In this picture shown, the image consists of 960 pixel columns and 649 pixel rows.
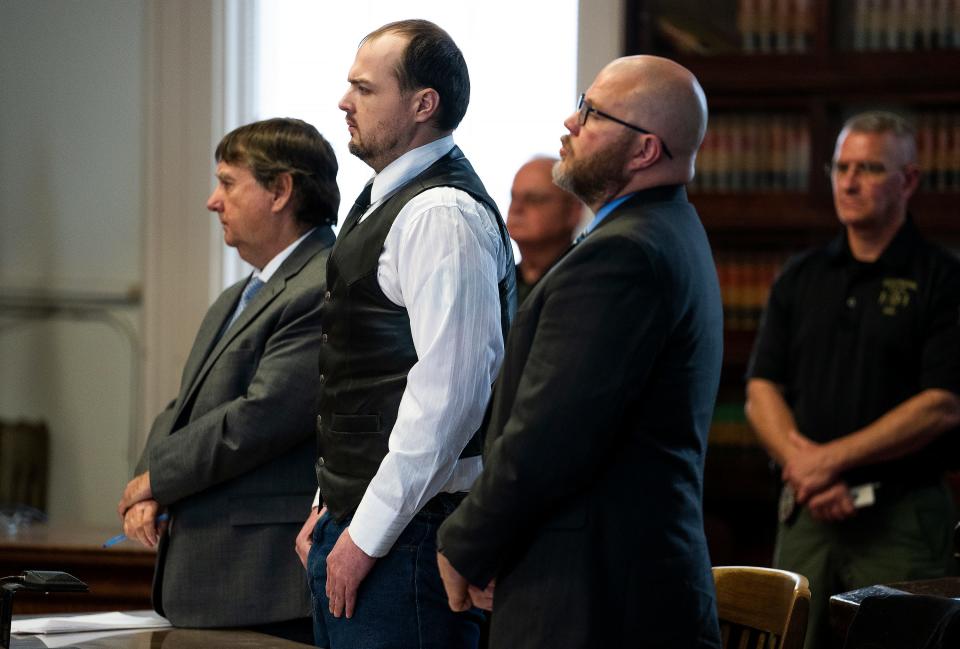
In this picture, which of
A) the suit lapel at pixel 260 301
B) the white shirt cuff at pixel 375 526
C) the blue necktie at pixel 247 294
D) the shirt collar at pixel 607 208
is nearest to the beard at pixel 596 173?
the shirt collar at pixel 607 208

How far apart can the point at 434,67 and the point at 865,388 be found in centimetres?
167

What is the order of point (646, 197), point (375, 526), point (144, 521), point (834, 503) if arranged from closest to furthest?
1. point (646, 197)
2. point (375, 526)
3. point (144, 521)
4. point (834, 503)

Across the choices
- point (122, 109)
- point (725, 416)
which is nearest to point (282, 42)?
point (122, 109)

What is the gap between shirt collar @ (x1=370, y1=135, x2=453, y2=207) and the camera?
2182 millimetres

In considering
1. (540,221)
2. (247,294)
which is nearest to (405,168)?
(247,294)

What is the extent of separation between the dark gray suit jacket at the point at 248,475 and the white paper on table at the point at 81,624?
0.62 ft

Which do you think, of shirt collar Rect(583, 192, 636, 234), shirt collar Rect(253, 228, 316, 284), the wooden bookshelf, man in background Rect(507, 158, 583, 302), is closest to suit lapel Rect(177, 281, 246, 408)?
shirt collar Rect(253, 228, 316, 284)

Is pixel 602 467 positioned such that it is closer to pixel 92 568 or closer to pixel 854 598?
pixel 854 598

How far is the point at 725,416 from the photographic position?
4.64 metres

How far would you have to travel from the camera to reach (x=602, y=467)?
1.76 metres

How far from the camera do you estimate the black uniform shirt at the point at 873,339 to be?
3.30 m

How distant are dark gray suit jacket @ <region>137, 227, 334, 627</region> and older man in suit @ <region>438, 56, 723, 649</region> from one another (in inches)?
26.0

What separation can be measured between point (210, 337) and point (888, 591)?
1429 mm

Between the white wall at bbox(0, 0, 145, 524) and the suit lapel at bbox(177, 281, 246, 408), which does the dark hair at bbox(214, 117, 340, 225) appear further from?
the white wall at bbox(0, 0, 145, 524)
